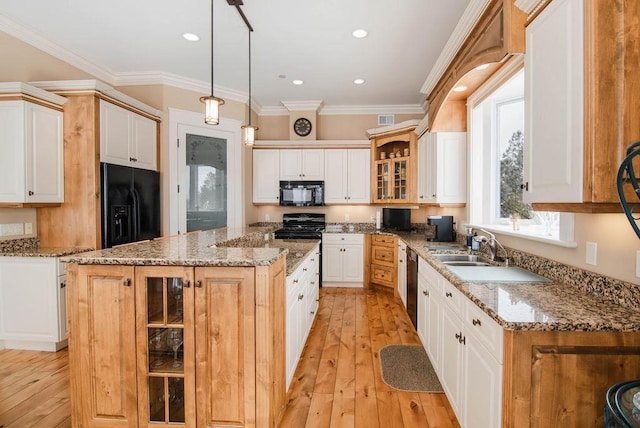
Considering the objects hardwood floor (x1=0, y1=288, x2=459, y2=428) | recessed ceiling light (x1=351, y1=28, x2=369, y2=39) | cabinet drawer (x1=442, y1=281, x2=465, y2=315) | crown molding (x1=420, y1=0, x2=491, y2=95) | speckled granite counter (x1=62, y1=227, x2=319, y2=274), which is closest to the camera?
speckled granite counter (x1=62, y1=227, x2=319, y2=274)

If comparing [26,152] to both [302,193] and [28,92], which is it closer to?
[28,92]

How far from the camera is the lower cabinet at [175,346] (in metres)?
1.69

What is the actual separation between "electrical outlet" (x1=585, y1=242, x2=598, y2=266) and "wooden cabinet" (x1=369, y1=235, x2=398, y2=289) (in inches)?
117

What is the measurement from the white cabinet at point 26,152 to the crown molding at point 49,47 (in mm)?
759

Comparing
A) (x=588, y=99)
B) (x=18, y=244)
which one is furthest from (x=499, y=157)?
(x=18, y=244)

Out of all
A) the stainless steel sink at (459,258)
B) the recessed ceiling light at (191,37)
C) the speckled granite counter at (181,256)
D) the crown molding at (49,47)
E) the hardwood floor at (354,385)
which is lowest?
the hardwood floor at (354,385)

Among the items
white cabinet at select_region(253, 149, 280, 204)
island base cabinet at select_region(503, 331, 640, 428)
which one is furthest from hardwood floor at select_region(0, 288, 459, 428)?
white cabinet at select_region(253, 149, 280, 204)

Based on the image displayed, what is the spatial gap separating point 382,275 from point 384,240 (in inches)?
21.2

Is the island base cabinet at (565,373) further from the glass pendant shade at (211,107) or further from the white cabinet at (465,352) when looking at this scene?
the glass pendant shade at (211,107)

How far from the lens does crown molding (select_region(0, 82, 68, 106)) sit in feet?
8.74

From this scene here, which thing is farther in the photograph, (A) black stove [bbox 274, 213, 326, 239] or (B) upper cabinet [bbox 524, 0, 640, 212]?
(A) black stove [bbox 274, 213, 326, 239]

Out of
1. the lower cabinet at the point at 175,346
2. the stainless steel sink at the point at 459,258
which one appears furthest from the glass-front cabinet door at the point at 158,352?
the stainless steel sink at the point at 459,258

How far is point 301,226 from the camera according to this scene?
17.6ft

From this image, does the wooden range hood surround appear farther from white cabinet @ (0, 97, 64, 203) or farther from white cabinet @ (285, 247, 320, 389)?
white cabinet @ (0, 97, 64, 203)
